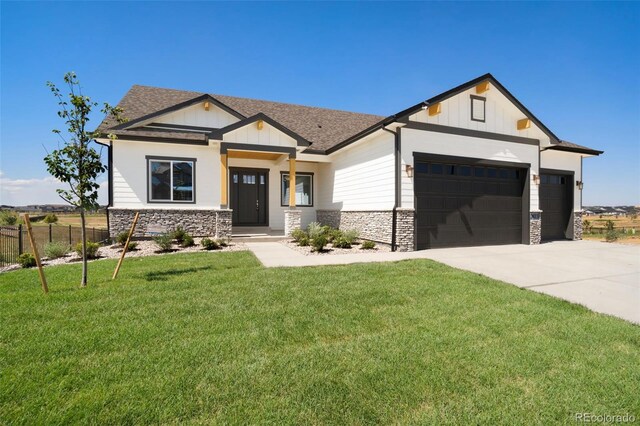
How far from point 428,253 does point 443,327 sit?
576 cm

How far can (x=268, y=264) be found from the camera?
7.09 metres

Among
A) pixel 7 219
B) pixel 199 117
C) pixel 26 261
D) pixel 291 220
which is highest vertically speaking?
pixel 199 117

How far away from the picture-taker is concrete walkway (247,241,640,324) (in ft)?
16.3

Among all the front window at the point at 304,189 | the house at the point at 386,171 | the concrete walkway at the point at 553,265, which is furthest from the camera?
the front window at the point at 304,189

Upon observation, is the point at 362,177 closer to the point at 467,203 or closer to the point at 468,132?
the point at 467,203

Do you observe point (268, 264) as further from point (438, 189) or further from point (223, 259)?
point (438, 189)

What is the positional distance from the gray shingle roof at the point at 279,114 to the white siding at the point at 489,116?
500cm

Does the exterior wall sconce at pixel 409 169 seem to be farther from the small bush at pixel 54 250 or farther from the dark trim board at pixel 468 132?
the small bush at pixel 54 250

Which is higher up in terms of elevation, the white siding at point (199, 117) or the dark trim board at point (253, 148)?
the white siding at point (199, 117)

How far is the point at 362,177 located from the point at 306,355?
9114 mm

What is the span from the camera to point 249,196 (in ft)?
44.2

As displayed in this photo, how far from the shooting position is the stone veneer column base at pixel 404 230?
9461mm
